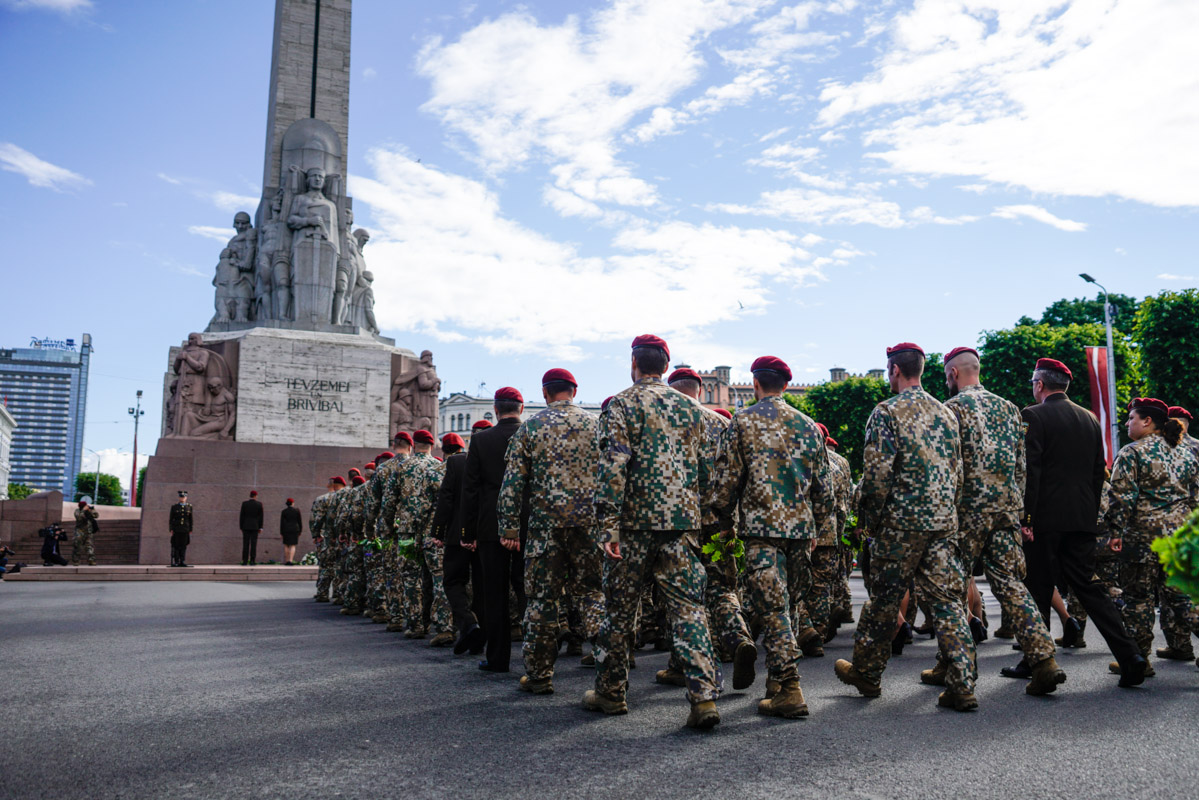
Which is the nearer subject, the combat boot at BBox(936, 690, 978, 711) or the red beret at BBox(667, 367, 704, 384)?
the combat boot at BBox(936, 690, 978, 711)

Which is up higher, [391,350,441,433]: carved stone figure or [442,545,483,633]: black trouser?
[391,350,441,433]: carved stone figure

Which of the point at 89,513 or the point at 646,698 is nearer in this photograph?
the point at 646,698

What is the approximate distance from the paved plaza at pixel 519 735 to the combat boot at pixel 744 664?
99 mm

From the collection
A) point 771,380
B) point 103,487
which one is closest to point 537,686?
point 771,380

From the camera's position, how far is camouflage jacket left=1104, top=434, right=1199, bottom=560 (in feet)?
23.8

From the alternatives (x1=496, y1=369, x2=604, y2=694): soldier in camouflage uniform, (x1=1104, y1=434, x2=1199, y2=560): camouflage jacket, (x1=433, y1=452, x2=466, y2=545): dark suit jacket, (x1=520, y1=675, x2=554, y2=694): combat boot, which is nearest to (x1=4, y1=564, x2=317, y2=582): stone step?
(x1=433, y1=452, x2=466, y2=545): dark suit jacket

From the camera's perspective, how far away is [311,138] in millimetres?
26484

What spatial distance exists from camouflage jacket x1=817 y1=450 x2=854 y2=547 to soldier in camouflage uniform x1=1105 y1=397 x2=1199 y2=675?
2.19 meters

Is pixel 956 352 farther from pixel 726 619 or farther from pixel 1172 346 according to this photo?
pixel 1172 346

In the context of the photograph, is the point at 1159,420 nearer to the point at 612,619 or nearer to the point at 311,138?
the point at 612,619

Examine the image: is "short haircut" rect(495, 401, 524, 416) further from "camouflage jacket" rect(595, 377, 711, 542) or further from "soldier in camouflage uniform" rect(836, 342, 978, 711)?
"soldier in camouflage uniform" rect(836, 342, 978, 711)

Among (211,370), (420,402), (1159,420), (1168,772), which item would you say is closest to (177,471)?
(211,370)

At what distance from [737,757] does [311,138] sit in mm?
25374

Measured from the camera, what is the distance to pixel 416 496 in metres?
9.39
